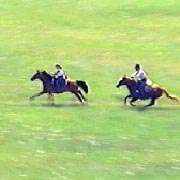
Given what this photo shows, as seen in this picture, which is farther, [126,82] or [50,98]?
[50,98]

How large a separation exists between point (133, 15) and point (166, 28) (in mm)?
3235

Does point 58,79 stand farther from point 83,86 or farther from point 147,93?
point 147,93

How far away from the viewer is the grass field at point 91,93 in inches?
1101

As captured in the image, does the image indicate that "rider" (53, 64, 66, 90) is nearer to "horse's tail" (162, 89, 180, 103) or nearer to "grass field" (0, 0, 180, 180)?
"grass field" (0, 0, 180, 180)

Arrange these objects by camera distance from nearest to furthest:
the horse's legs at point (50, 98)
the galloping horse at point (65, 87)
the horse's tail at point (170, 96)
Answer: the horse's tail at point (170, 96), the galloping horse at point (65, 87), the horse's legs at point (50, 98)

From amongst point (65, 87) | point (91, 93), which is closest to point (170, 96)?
point (91, 93)

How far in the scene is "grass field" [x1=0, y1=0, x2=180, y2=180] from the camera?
27953 millimetres

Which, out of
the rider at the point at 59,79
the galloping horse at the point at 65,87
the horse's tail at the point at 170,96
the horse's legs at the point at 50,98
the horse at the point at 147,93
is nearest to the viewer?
the horse at the point at 147,93

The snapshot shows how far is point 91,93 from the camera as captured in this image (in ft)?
126

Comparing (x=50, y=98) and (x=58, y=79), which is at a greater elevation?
(x=58, y=79)

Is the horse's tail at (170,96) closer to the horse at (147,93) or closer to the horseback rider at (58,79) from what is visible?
the horse at (147,93)

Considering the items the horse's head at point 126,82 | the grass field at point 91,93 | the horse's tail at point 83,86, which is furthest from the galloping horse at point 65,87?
the horse's head at point 126,82

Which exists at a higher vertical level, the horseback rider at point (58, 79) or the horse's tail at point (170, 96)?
the horseback rider at point (58, 79)

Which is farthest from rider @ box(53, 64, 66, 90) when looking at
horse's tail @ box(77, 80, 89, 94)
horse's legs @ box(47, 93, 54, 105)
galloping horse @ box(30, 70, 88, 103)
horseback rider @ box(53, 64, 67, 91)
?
horse's tail @ box(77, 80, 89, 94)
